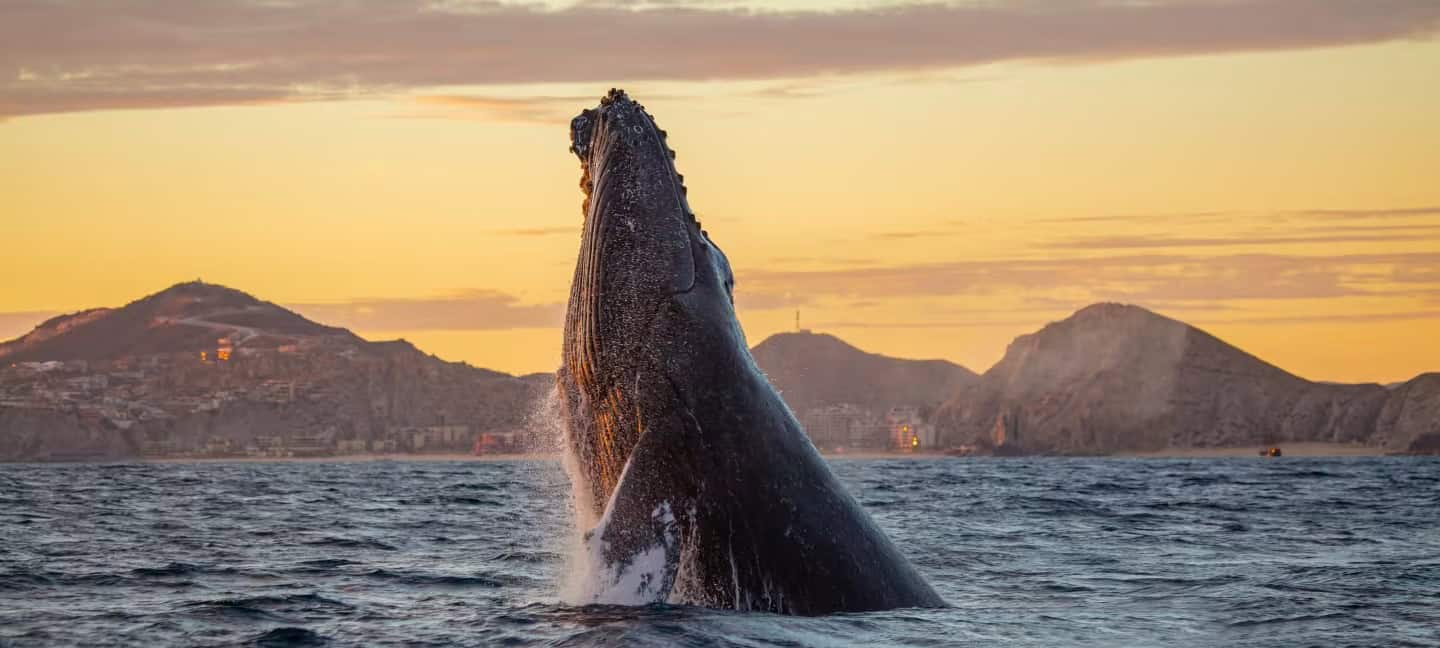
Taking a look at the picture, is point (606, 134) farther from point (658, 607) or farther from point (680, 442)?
point (658, 607)

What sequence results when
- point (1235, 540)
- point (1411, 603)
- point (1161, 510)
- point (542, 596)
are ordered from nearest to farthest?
→ point (542, 596) → point (1411, 603) → point (1235, 540) → point (1161, 510)

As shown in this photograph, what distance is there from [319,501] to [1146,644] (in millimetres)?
24523

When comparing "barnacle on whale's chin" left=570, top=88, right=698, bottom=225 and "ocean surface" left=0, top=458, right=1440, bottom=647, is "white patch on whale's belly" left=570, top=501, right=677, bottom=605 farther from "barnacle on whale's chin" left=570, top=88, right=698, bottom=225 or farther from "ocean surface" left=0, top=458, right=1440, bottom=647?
"barnacle on whale's chin" left=570, top=88, right=698, bottom=225

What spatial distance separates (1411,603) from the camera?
1095cm

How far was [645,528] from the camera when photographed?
7711 millimetres

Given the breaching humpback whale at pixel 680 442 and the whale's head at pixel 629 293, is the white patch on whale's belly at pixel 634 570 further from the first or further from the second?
the whale's head at pixel 629 293

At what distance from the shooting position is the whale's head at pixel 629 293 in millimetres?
8070

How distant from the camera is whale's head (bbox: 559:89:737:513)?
8.07 metres

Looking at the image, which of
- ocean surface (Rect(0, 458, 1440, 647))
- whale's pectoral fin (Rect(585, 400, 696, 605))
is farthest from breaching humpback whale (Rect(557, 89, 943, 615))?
ocean surface (Rect(0, 458, 1440, 647))

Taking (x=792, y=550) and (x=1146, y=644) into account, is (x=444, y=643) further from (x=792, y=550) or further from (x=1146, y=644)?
(x=1146, y=644)

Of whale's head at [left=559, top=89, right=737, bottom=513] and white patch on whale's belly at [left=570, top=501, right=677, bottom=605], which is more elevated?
whale's head at [left=559, top=89, right=737, bottom=513]

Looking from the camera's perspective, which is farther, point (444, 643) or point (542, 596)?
point (542, 596)

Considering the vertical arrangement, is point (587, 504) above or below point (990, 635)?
above

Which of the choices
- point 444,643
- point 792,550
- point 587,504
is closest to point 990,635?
point 792,550
